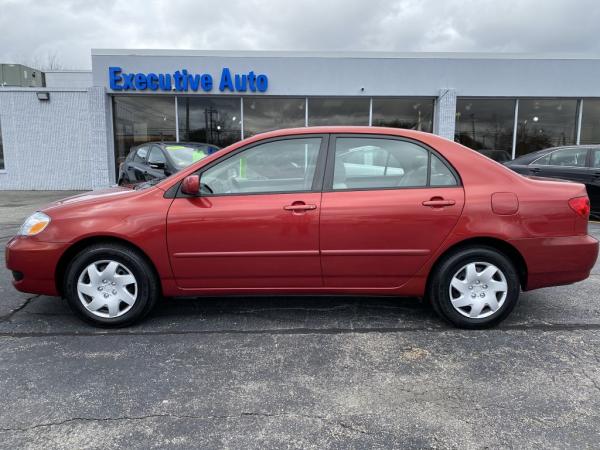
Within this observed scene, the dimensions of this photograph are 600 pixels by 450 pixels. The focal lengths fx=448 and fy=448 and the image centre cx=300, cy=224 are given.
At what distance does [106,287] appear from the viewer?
3.39 metres

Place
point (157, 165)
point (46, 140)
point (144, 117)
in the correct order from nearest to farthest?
point (157, 165)
point (144, 117)
point (46, 140)

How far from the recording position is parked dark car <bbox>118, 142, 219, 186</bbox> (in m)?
7.62

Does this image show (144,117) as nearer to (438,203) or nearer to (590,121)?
(438,203)

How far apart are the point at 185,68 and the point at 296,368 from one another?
Result: 37.5ft

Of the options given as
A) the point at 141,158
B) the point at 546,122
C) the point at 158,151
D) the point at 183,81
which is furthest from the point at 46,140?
the point at 546,122

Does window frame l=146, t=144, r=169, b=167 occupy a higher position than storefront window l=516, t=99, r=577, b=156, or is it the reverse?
storefront window l=516, t=99, r=577, b=156

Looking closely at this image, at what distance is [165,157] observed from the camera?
771 centimetres

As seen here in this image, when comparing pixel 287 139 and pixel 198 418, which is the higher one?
pixel 287 139

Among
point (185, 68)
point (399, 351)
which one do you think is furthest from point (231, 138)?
point (399, 351)

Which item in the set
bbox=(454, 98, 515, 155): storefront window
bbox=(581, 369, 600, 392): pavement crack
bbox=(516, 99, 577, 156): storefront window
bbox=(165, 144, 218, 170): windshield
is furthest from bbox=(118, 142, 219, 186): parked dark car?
bbox=(516, 99, 577, 156): storefront window

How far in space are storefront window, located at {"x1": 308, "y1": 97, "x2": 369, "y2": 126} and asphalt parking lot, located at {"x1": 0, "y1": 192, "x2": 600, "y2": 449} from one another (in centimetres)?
999

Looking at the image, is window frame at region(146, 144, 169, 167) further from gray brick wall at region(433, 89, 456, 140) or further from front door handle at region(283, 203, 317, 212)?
gray brick wall at region(433, 89, 456, 140)

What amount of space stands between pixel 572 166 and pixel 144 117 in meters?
11.1

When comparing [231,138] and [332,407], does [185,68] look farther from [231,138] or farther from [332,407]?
[332,407]
